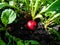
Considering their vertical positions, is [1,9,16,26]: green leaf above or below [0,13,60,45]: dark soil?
above

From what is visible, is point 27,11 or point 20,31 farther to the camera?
point 27,11

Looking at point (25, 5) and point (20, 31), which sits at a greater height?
point (25, 5)

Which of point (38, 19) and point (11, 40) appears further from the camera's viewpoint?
point (38, 19)

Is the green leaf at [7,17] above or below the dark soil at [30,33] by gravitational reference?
above

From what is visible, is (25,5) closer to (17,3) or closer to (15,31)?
(17,3)

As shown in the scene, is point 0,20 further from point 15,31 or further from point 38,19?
point 38,19

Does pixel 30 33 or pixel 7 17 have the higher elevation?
pixel 7 17

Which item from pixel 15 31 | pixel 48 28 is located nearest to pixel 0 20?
pixel 15 31

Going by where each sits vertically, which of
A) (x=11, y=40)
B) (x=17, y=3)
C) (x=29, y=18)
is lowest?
(x=11, y=40)

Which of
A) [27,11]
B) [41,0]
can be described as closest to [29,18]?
[27,11]
